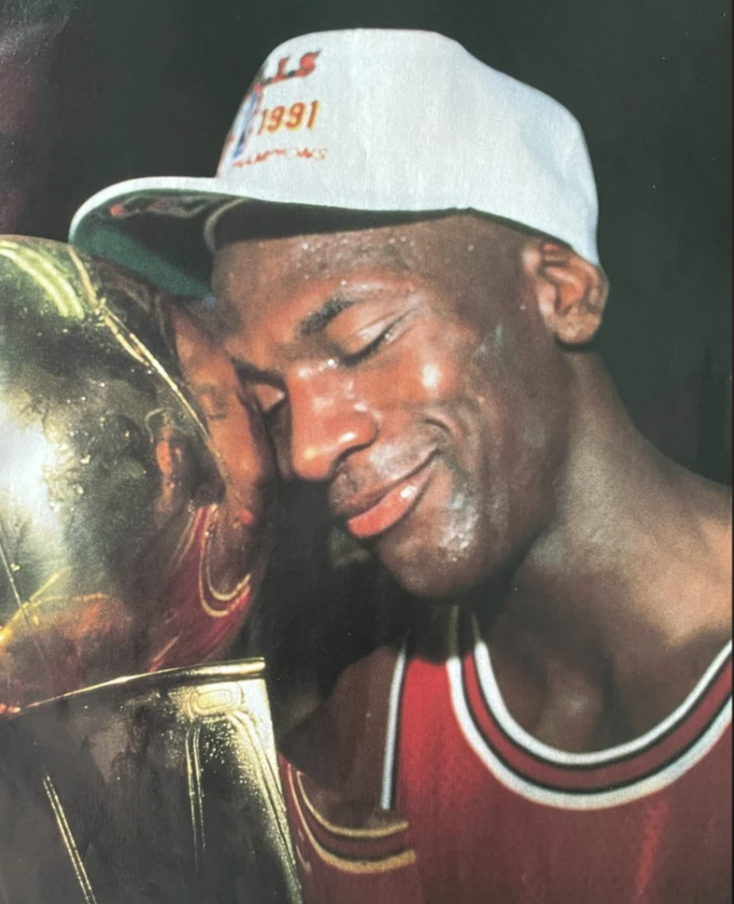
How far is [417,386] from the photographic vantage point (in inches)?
79.3

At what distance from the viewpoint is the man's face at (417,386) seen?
196cm

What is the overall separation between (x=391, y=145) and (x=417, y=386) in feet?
1.44

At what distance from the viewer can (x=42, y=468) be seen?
2215 millimetres

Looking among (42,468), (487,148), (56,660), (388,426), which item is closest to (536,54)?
(487,148)

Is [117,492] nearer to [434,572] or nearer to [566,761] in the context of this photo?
[434,572]

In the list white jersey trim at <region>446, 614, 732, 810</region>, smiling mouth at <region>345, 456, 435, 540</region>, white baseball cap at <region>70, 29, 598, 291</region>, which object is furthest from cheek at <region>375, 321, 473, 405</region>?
white jersey trim at <region>446, 614, 732, 810</region>

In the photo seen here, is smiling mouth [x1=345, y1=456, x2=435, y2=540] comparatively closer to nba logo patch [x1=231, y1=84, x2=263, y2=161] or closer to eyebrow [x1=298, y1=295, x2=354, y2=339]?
eyebrow [x1=298, y1=295, x2=354, y2=339]

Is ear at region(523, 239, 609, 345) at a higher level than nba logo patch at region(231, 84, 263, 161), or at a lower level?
lower

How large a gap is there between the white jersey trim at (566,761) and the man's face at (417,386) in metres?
0.17

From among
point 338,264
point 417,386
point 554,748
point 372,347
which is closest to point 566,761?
point 554,748

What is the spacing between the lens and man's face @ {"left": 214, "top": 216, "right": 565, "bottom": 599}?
196 centimetres

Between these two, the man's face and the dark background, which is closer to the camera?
the dark background

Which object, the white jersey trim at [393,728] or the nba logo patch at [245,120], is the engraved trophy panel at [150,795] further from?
the nba logo patch at [245,120]

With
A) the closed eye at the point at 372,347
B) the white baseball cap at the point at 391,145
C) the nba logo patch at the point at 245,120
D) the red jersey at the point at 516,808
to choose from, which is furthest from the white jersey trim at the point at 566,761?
the nba logo patch at the point at 245,120
